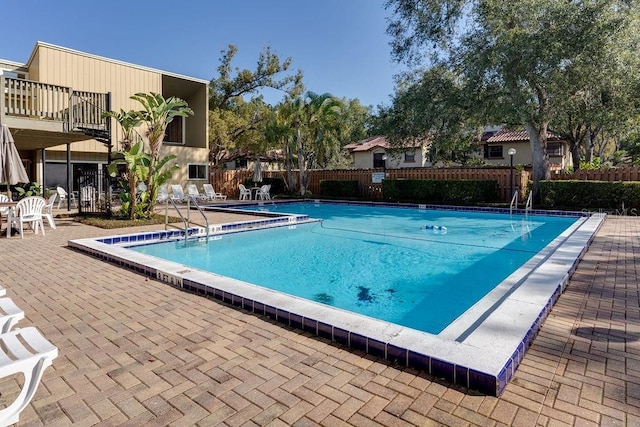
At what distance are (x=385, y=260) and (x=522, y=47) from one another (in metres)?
9.83

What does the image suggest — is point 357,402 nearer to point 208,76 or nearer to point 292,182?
point 292,182

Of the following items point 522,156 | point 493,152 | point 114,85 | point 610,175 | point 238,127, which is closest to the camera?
point 610,175

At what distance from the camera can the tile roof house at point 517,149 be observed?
97.2 ft

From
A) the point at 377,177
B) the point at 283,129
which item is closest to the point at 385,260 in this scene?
the point at 377,177

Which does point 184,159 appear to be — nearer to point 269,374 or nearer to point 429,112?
point 429,112

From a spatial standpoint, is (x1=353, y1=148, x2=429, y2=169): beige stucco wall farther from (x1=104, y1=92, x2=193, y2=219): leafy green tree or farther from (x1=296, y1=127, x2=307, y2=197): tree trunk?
(x1=104, y1=92, x2=193, y2=219): leafy green tree

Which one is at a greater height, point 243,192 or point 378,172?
point 378,172

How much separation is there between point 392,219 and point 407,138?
20.6 ft

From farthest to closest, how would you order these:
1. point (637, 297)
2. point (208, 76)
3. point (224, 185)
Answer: point (208, 76)
point (224, 185)
point (637, 297)

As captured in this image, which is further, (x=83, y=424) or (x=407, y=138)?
Answer: (x=407, y=138)

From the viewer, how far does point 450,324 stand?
3590 millimetres

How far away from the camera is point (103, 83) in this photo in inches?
732

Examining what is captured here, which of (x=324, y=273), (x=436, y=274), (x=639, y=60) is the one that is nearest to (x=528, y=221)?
(x=639, y=60)

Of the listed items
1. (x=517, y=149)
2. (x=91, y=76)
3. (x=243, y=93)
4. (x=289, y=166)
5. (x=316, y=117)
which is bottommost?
(x=289, y=166)
